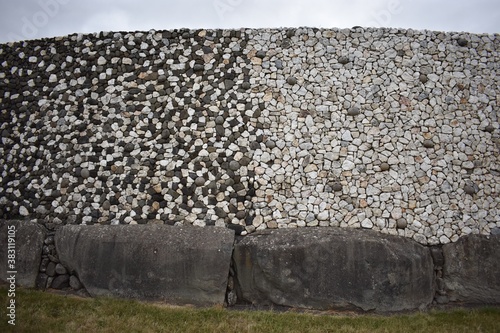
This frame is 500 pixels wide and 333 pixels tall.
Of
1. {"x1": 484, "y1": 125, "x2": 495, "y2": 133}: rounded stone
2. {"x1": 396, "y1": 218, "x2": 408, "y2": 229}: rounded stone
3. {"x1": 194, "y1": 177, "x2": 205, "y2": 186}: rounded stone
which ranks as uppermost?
{"x1": 484, "y1": 125, "x2": 495, "y2": 133}: rounded stone

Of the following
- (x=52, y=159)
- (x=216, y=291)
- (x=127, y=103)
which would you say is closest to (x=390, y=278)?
(x=216, y=291)

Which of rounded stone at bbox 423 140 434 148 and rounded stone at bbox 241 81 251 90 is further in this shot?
rounded stone at bbox 241 81 251 90

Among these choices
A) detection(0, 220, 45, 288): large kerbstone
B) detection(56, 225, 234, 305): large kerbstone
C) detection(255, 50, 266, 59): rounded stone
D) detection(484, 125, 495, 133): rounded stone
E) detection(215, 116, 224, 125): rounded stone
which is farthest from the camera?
detection(255, 50, 266, 59): rounded stone

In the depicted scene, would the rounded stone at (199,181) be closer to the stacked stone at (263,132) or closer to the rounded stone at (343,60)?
the stacked stone at (263,132)

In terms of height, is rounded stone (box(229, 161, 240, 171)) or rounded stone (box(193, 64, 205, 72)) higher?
rounded stone (box(193, 64, 205, 72))

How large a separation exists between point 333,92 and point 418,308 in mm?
5033

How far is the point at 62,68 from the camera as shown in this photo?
10125 mm

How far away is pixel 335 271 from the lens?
7953 mm

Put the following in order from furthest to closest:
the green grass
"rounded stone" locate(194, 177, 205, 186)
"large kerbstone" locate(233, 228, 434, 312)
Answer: "rounded stone" locate(194, 177, 205, 186) < "large kerbstone" locate(233, 228, 434, 312) < the green grass

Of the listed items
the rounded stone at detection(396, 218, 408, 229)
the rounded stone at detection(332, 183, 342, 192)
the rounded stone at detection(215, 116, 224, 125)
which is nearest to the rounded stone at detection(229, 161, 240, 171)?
the rounded stone at detection(215, 116, 224, 125)

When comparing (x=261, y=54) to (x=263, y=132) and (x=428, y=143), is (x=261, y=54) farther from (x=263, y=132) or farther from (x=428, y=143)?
(x=428, y=143)

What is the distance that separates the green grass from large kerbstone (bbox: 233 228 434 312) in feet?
1.08

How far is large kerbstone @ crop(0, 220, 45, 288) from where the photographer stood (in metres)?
8.84

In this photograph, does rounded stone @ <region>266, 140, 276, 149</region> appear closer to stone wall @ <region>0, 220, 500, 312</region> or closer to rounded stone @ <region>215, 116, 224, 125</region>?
rounded stone @ <region>215, 116, 224, 125</region>
